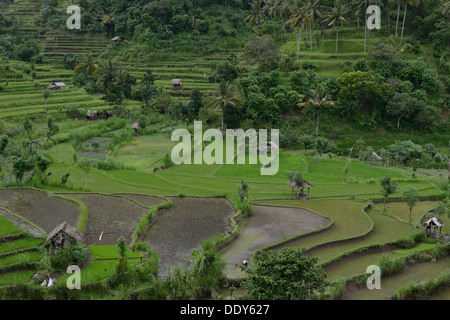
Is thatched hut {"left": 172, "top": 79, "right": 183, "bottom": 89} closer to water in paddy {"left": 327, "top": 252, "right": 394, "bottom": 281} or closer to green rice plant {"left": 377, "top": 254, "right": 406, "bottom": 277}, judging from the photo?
water in paddy {"left": 327, "top": 252, "right": 394, "bottom": 281}

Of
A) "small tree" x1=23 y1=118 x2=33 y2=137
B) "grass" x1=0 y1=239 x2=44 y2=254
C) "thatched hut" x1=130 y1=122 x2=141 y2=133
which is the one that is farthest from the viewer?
"thatched hut" x1=130 y1=122 x2=141 y2=133

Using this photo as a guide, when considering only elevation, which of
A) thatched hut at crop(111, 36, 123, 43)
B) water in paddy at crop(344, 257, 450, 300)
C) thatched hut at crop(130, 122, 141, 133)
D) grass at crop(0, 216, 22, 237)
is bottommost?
water in paddy at crop(344, 257, 450, 300)

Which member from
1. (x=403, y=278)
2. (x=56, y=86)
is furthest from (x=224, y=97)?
(x=403, y=278)

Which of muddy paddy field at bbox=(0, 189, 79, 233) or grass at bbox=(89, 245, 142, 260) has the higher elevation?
muddy paddy field at bbox=(0, 189, 79, 233)

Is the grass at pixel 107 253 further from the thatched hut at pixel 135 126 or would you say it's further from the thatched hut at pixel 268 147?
the thatched hut at pixel 135 126

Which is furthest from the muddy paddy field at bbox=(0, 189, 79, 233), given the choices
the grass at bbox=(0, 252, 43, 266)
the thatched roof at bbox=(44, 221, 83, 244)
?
the grass at bbox=(0, 252, 43, 266)

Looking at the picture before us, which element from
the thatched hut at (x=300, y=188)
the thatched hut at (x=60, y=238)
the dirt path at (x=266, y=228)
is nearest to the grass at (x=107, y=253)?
the thatched hut at (x=60, y=238)

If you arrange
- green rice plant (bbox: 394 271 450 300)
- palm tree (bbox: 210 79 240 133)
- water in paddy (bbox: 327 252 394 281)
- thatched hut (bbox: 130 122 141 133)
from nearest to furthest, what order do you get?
green rice plant (bbox: 394 271 450 300)
water in paddy (bbox: 327 252 394 281)
palm tree (bbox: 210 79 240 133)
thatched hut (bbox: 130 122 141 133)
